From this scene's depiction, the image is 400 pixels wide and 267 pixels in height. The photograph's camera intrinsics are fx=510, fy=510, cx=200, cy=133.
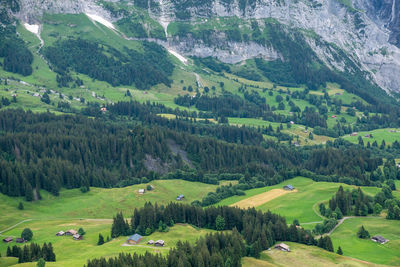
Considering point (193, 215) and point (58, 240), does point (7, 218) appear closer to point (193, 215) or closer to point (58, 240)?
point (58, 240)

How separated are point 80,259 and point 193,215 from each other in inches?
1806

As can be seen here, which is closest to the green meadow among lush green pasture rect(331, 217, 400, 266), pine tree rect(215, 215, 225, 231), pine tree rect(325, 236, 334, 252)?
pine tree rect(215, 215, 225, 231)

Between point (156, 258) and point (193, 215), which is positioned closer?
point (156, 258)

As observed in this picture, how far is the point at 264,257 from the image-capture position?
136 m

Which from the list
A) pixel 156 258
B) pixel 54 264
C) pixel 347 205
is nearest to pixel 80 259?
pixel 54 264

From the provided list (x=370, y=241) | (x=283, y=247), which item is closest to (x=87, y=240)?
(x=283, y=247)

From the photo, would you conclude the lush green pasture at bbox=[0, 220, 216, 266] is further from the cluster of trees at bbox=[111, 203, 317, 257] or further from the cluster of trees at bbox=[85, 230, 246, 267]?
the cluster of trees at bbox=[85, 230, 246, 267]

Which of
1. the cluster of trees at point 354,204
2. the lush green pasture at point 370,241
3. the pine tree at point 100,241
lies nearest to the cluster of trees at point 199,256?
the pine tree at point 100,241

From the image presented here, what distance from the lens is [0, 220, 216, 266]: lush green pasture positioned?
5300 inches

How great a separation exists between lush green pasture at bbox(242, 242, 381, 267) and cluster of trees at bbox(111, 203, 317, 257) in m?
5.35

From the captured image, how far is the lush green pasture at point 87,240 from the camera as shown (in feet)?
442

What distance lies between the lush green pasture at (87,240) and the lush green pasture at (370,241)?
40.9 metres

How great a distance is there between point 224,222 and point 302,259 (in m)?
34.3

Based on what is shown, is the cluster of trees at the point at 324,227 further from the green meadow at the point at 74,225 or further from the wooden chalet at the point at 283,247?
the green meadow at the point at 74,225
